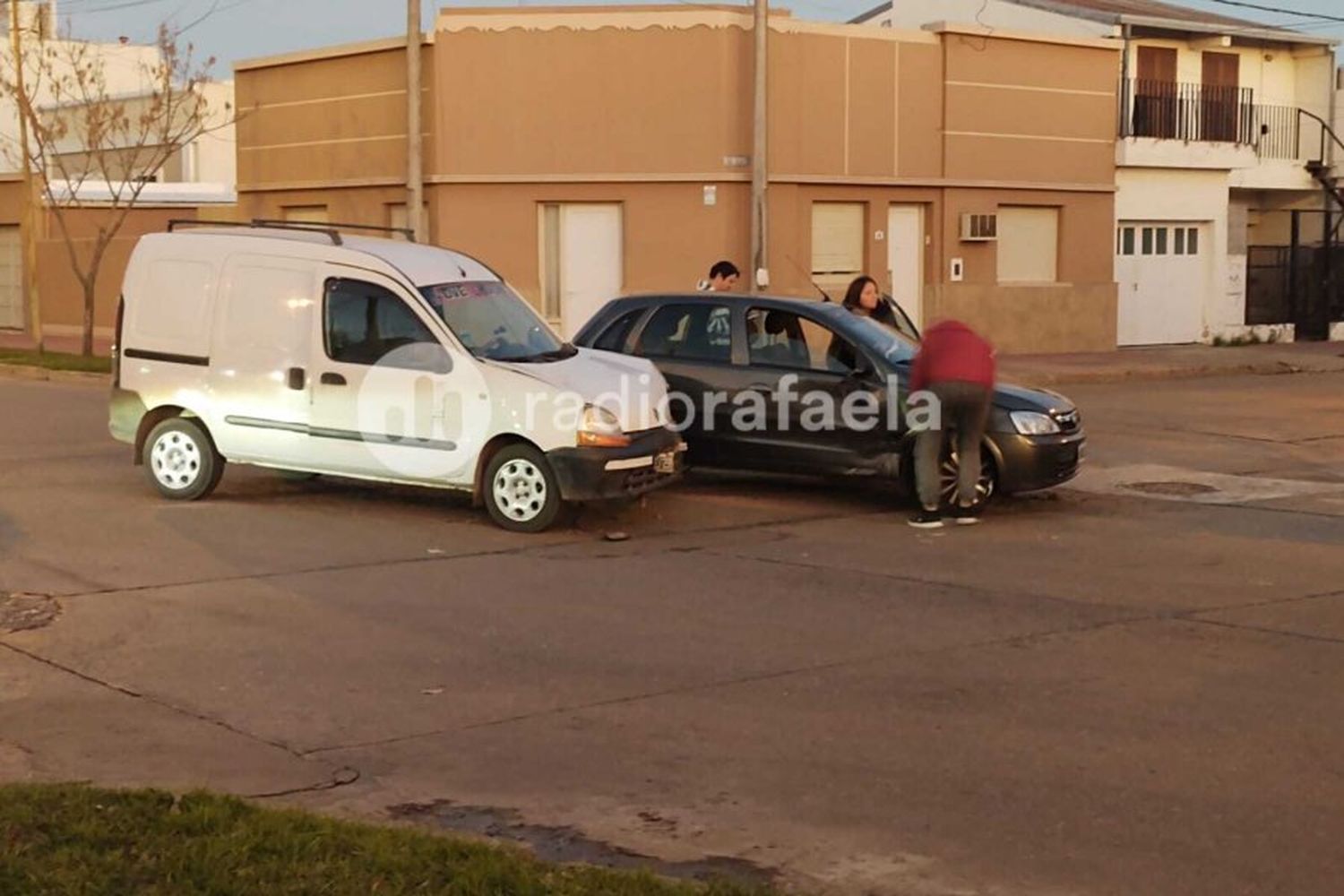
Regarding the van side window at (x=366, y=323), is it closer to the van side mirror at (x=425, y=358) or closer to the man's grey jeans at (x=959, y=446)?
the van side mirror at (x=425, y=358)

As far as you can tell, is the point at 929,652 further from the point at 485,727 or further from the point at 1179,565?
the point at 1179,565

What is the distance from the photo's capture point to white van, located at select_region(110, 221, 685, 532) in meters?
12.2

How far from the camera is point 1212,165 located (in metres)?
34.8

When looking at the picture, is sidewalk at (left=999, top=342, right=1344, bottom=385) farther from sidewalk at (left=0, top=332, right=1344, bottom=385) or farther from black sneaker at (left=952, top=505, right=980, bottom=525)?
black sneaker at (left=952, top=505, right=980, bottom=525)

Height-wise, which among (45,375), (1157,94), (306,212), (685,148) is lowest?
(45,375)

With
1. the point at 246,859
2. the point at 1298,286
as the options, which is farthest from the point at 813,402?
the point at 1298,286

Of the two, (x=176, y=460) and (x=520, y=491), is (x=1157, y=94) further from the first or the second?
(x=176, y=460)

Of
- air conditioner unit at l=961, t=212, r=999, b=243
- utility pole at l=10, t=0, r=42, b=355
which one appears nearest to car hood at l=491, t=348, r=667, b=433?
air conditioner unit at l=961, t=212, r=999, b=243

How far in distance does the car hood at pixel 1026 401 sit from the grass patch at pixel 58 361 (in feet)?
53.1

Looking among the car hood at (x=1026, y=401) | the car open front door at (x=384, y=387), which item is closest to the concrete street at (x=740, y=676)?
the car open front door at (x=384, y=387)

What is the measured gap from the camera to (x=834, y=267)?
94.1ft

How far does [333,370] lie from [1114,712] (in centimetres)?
703

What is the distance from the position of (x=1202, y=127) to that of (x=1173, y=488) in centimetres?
2316

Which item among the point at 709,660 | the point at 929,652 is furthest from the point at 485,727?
the point at 929,652
